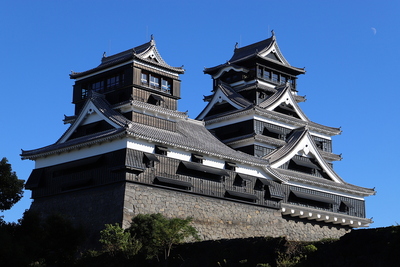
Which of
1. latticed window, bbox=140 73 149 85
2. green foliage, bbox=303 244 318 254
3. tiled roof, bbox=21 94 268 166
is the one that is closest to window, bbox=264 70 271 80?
tiled roof, bbox=21 94 268 166

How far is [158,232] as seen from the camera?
41.8 metres

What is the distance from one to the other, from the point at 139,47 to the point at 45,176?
11.9 m

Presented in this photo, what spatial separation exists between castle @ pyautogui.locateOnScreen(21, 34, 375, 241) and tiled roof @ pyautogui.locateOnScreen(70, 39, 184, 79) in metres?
0.10

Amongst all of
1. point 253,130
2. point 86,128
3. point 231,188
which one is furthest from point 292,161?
point 86,128

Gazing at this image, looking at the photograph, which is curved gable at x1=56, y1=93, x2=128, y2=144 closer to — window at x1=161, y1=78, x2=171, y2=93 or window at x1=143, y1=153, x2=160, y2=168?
window at x1=143, y1=153, x2=160, y2=168

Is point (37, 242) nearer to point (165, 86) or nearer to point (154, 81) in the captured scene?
point (154, 81)

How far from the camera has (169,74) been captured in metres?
52.6

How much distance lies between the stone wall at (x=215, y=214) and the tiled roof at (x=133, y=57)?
974 cm

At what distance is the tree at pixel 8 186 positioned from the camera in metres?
→ 34.6

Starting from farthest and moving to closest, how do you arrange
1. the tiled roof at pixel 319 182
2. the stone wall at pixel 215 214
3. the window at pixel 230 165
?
the tiled roof at pixel 319 182 → the window at pixel 230 165 → the stone wall at pixel 215 214

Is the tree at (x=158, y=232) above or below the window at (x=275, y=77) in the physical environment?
below

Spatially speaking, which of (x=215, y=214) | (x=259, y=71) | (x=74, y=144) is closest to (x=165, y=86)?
(x=74, y=144)

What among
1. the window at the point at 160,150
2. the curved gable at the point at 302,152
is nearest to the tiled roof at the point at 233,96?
the curved gable at the point at 302,152

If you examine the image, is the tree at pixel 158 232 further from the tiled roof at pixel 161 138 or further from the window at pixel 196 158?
the window at pixel 196 158
